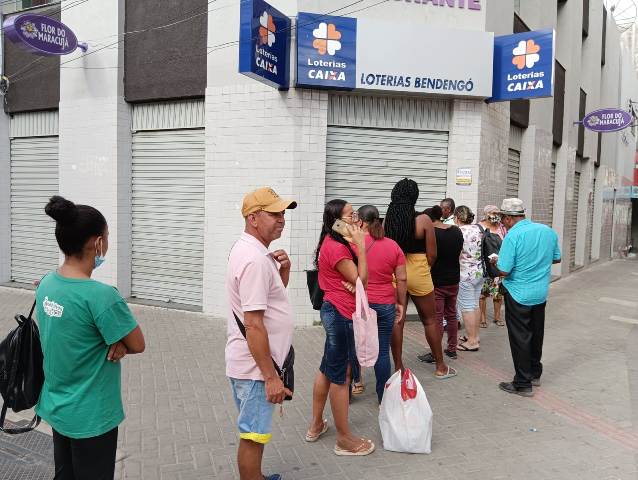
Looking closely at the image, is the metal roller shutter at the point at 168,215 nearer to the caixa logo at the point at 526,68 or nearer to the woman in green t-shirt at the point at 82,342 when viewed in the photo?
the caixa logo at the point at 526,68

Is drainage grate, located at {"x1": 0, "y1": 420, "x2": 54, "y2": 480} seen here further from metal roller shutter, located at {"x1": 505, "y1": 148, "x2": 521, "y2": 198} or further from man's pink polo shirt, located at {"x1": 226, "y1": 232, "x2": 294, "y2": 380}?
metal roller shutter, located at {"x1": 505, "y1": 148, "x2": 521, "y2": 198}

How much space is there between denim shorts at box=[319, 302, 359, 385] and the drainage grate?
203 centimetres

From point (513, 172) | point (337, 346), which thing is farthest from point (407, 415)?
point (513, 172)

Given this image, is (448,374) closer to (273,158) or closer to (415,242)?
(415,242)

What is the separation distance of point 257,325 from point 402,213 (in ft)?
9.03

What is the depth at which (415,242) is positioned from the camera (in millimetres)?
5234

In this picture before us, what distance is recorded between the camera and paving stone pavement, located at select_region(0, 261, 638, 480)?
12.1ft

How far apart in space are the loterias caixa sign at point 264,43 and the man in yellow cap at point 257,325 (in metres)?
4.19

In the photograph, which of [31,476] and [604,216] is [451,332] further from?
[604,216]

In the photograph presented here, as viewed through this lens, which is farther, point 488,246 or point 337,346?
point 488,246

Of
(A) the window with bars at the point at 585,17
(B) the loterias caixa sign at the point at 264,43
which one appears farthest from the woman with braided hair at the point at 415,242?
(A) the window with bars at the point at 585,17

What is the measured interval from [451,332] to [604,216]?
17.9 metres

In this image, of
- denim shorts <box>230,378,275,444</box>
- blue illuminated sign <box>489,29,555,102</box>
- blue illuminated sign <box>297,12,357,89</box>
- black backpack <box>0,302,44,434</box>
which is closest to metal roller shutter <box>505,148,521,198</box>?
blue illuminated sign <box>489,29,555,102</box>

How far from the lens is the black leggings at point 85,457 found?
2422mm
